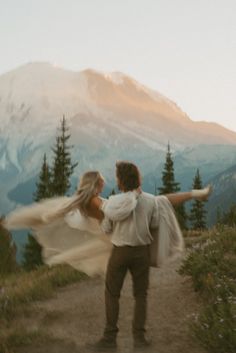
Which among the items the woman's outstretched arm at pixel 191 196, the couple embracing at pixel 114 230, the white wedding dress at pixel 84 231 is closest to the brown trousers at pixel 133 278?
the couple embracing at pixel 114 230

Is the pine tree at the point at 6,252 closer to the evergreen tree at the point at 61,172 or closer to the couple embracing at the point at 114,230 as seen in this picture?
the couple embracing at the point at 114,230

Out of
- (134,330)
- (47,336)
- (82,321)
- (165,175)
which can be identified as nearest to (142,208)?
(134,330)

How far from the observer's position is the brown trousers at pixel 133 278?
7.15 metres

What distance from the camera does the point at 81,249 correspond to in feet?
26.7

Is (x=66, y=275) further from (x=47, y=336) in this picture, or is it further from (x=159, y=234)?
(x=159, y=234)

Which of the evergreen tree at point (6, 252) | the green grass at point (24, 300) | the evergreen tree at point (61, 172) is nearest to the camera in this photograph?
the green grass at point (24, 300)

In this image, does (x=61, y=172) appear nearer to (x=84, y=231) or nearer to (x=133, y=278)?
(x=84, y=231)

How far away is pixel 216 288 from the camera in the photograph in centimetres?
893

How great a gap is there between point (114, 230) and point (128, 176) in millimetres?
680

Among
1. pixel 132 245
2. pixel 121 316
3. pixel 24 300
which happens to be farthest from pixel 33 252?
pixel 132 245

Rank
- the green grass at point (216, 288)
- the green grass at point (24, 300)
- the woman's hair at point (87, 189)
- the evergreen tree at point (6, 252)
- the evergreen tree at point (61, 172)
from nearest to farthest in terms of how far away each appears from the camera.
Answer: the green grass at point (216, 288) → the woman's hair at point (87, 189) → the green grass at point (24, 300) → the evergreen tree at point (6, 252) → the evergreen tree at point (61, 172)

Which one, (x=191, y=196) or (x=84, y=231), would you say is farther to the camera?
(x=84, y=231)

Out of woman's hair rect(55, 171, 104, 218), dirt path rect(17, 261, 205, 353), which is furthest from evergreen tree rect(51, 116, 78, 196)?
woman's hair rect(55, 171, 104, 218)

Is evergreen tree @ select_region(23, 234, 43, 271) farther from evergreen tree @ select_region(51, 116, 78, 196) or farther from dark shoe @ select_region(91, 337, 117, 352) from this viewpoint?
dark shoe @ select_region(91, 337, 117, 352)
